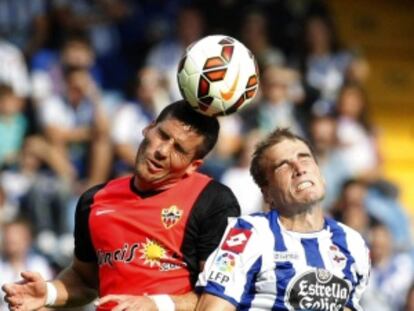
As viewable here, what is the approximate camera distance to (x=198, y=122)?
212 inches

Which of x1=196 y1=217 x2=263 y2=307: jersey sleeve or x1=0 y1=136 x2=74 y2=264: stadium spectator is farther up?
x1=196 y1=217 x2=263 y2=307: jersey sleeve

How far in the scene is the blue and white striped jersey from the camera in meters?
5.09

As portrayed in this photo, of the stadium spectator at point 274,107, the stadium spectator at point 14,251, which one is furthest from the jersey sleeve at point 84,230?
the stadium spectator at point 274,107

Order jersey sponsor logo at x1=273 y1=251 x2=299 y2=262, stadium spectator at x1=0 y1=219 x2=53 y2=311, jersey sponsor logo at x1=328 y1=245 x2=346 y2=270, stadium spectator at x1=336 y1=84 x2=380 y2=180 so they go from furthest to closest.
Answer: stadium spectator at x1=336 y1=84 x2=380 y2=180
stadium spectator at x1=0 y1=219 x2=53 y2=311
jersey sponsor logo at x1=328 y1=245 x2=346 y2=270
jersey sponsor logo at x1=273 y1=251 x2=299 y2=262

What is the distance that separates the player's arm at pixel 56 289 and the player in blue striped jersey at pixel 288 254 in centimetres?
74

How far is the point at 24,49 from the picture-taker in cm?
1092

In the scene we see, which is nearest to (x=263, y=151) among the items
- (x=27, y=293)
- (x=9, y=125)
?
(x=27, y=293)

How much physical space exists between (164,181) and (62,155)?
4877mm

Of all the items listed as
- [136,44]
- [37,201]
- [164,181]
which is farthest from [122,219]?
[136,44]

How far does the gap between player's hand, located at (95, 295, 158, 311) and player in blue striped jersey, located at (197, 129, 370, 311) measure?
216mm

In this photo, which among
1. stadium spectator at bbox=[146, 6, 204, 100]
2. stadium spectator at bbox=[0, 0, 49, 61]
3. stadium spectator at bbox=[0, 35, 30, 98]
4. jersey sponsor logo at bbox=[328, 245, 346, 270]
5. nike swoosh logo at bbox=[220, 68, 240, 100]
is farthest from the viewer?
stadium spectator at bbox=[146, 6, 204, 100]

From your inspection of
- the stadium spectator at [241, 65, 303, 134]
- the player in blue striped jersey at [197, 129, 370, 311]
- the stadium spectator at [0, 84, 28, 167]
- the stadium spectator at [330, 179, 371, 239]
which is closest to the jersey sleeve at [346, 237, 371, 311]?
the player in blue striped jersey at [197, 129, 370, 311]

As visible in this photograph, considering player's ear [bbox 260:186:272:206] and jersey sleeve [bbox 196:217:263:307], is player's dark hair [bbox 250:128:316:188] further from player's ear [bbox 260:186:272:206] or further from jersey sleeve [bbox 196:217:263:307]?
jersey sleeve [bbox 196:217:263:307]

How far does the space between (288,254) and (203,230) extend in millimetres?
404
